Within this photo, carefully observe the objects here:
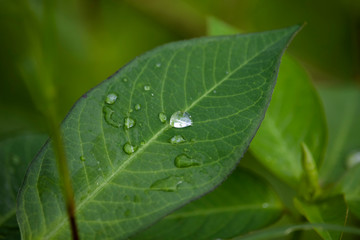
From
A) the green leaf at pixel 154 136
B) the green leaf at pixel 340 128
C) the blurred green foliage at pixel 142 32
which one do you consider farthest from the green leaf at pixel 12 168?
the blurred green foliage at pixel 142 32

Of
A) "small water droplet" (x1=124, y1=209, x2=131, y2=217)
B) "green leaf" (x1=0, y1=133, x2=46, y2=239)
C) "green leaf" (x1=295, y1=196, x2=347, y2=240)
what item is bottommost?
"green leaf" (x1=295, y1=196, x2=347, y2=240)

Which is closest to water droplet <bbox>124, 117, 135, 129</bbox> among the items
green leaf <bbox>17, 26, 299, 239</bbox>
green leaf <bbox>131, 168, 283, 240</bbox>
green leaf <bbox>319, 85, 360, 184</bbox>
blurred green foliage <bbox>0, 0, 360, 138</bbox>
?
green leaf <bbox>17, 26, 299, 239</bbox>

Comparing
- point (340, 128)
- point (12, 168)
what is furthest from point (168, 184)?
point (340, 128)

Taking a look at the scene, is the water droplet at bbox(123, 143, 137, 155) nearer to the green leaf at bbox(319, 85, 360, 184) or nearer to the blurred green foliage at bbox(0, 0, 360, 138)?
the green leaf at bbox(319, 85, 360, 184)

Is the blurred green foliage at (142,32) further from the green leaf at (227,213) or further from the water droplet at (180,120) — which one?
the water droplet at (180,120)

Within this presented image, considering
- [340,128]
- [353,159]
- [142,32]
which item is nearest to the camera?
[353,159]

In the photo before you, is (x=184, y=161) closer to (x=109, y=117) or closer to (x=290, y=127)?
(x=109, y=117)
